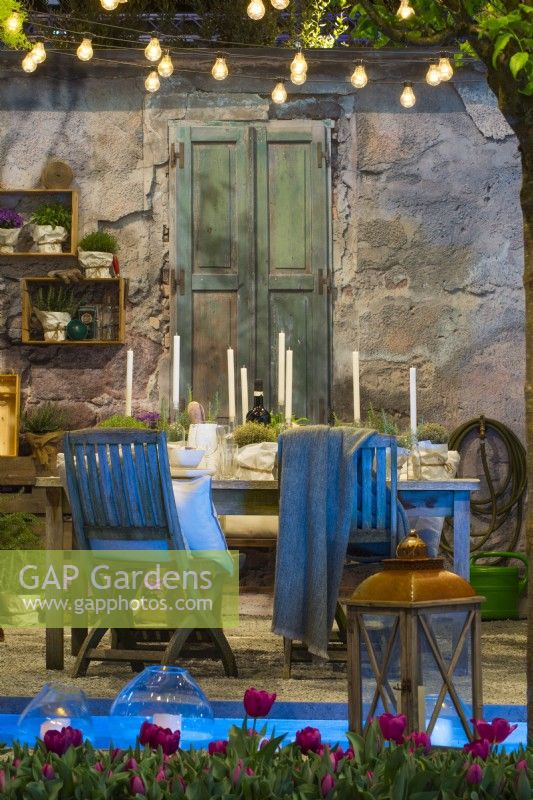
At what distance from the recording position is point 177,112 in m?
7.11

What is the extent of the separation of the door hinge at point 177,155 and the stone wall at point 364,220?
56mm

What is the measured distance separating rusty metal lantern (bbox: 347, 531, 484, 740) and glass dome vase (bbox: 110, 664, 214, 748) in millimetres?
440

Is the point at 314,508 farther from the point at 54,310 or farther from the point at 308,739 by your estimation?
the point at 54,310

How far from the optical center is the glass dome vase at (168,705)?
2510 millimetres

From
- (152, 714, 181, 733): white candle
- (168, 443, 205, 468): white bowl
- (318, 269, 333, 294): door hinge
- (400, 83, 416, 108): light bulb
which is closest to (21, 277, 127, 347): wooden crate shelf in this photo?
(318, 269, 333, 294): door hinge

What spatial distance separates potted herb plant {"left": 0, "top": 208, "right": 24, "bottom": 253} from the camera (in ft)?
22.7

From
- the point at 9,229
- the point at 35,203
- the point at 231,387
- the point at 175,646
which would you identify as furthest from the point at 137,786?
the point at 35,203

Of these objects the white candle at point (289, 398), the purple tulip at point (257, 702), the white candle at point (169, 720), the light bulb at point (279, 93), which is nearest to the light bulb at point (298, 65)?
the light bulb at point (279, 93)

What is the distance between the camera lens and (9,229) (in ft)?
22.8

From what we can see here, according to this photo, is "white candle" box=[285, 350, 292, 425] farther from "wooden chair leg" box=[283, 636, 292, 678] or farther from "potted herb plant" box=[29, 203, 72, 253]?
"potted herb plant" box=[29, 203, 72, 253]

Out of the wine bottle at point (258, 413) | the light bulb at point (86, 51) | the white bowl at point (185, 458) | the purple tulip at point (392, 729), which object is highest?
the light bulb at point (86, 51)

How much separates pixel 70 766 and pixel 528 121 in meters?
1.50

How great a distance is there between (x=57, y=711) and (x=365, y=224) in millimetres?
4924

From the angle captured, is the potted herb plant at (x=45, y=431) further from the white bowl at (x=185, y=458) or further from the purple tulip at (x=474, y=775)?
the purple tulip at (x=474, y=775)
